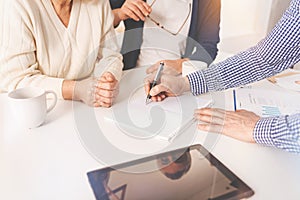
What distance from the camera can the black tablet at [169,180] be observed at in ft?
2.03

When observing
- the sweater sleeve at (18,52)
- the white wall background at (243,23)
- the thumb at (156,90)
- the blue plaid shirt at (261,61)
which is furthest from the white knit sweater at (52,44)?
the white wall background at (243,23)

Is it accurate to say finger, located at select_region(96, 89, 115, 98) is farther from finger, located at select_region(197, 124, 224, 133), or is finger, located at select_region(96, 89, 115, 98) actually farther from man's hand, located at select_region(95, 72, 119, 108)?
finger, located at select_region(197, 124, 224, 133)

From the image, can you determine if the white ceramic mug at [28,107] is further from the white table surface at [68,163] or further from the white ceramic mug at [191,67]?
the white ceramic mug at [191,67]

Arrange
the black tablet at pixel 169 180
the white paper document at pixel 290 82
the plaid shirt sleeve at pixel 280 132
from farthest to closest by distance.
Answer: the white paper document at pixel 290 82
the plaid shirt sleeve at pixel 280 132
the black tablet at pixel 169 180

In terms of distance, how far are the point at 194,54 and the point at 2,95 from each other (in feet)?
2.76

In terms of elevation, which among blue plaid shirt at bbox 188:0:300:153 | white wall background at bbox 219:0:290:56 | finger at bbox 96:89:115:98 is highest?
blue plaid shirt at bbox 188:0:300:153

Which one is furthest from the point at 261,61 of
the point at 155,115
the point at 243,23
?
the point at 243,23

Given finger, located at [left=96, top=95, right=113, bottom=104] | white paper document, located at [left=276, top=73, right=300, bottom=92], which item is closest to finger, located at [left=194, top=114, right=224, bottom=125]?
finger, located at [left=96, top=95, right=113, bottom=104]

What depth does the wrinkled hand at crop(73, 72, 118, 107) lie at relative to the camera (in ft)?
3.15

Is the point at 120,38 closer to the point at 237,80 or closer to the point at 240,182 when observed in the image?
the point at 237,80

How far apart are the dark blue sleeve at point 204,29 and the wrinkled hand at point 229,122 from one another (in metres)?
0.59

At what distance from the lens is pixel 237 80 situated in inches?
→ 41.4

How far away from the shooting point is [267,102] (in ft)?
3.22

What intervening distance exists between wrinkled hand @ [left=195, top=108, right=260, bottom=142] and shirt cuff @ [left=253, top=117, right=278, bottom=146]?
13 mm
